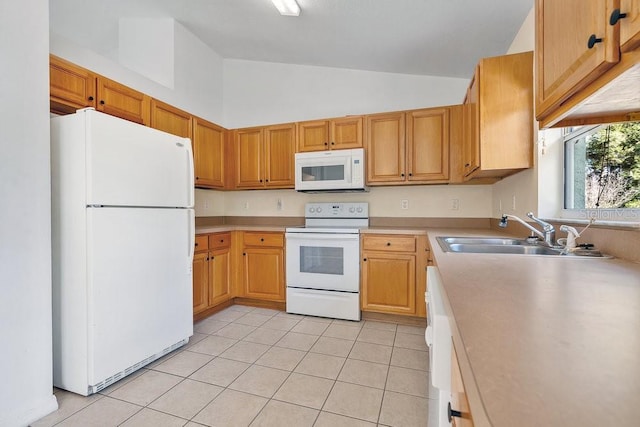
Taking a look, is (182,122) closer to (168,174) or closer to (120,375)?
(168,174)

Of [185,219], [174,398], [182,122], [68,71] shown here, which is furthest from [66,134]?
[174,398]

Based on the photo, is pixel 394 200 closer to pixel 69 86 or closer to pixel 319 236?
pixel 319 236

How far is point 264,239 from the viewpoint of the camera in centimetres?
311

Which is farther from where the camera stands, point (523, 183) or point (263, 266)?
point (263, 266)

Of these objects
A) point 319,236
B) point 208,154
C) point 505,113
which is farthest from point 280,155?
point 505,113

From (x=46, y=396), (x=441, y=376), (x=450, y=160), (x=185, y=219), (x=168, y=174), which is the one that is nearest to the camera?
(x=441, y=376)

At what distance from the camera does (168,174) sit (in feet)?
6.91

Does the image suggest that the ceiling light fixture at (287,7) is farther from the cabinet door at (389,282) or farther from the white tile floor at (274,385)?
the white tile floor at (274,385)

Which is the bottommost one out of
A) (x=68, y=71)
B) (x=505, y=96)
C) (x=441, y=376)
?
(x=441, y=376)

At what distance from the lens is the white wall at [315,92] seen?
3.06 metres

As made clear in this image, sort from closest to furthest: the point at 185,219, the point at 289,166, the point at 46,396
Answer: the point at 46,396 < the point at 185,219 < the point at 289,166

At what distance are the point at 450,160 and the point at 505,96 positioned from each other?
100 centimetres

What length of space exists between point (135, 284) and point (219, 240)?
1.14m

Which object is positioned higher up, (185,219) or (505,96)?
(505,96)
